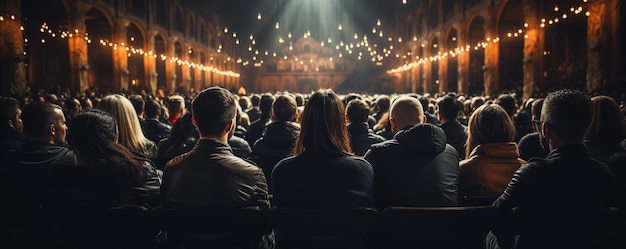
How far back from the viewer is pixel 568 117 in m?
2.96

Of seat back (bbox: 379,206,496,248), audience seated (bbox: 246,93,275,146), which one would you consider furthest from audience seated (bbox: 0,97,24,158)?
seat back (bbox: 379,206,496,248)

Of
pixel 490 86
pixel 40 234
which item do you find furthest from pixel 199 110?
pixel 490 86

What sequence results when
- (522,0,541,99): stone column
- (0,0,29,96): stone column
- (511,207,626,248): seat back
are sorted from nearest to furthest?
(511,207,626,248): seat back, (0,0,29,96): stone column, (522,0,541,99): stone column

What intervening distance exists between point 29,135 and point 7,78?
16300 millimetres

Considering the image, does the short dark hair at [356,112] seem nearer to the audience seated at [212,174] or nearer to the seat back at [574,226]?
the audience seated at [212,174]

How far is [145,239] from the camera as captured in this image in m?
3.04

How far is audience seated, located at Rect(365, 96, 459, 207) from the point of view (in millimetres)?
3297

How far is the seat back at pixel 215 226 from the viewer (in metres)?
2.79

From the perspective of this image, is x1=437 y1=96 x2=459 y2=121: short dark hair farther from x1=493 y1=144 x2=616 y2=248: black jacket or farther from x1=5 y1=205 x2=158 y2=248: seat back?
x1=5 y1=205 x2=158 y2=248: seat back

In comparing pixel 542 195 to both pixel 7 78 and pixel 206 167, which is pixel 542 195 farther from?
pixel 7 78

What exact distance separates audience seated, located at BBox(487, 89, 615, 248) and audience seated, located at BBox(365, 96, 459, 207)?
48 centimetres

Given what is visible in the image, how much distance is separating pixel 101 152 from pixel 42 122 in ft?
3.42

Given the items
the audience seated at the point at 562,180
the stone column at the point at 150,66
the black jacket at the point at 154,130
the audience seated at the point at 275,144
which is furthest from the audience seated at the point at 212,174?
the stone column at the point at 150,66

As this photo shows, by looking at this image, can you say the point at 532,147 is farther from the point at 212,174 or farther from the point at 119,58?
the point at 119,58
